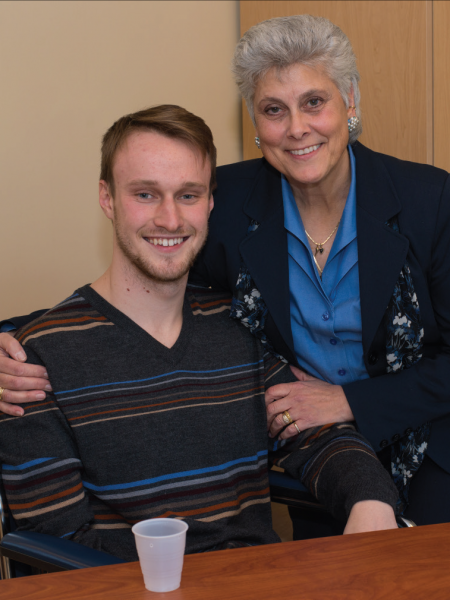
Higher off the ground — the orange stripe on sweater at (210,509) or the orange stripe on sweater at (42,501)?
the orange stripe on sweater at (42,501)

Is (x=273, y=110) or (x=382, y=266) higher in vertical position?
(x=273, y=110)

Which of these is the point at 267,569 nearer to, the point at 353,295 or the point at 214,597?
the point at 214,597

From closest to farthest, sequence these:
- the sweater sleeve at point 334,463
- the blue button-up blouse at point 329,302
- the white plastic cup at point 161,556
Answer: the white plastic cup at point 161,556, the sweater sleeve at point 334,463, the blue button-up blouse at point 329,302

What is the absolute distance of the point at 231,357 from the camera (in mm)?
1803

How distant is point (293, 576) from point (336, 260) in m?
1.02

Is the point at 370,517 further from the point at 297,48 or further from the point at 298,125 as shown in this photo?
the point at 297,48

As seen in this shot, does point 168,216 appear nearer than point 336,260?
Yes

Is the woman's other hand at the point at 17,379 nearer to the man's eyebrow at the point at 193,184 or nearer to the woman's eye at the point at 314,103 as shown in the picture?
the man's eyebrow at the point at 193,184

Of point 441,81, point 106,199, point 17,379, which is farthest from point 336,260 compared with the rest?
point 441,81

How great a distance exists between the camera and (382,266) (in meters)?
1.80

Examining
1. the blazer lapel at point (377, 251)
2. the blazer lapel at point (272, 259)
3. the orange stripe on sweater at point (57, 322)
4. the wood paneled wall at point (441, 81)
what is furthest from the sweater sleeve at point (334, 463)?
the wood paneled wall at point (441, 81)

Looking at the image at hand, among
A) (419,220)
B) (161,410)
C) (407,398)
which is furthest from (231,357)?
(419,220)

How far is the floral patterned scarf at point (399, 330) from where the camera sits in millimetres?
1813

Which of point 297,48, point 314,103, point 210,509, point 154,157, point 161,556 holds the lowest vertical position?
point 210,509
